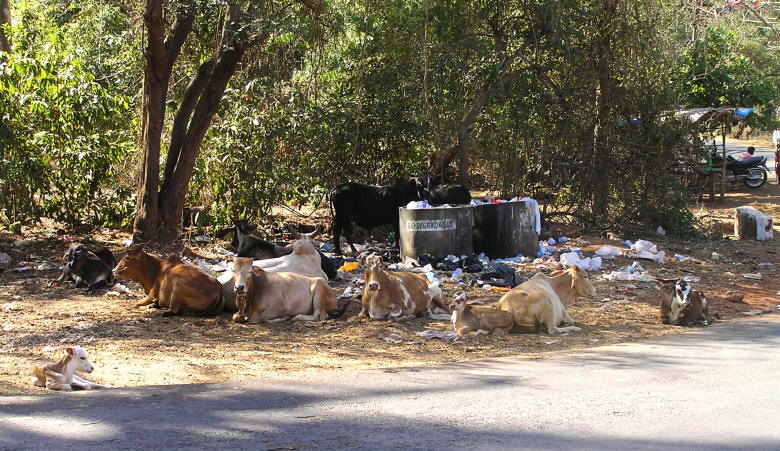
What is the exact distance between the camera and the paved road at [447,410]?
525 cm

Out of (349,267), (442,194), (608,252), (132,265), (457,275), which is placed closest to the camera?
(132,265)

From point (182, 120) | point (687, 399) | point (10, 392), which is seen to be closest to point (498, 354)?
point (687, 399)

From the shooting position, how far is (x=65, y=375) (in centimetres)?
664

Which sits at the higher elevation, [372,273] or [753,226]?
[753,226]

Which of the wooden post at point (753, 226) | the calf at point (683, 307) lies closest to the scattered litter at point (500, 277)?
the calf at point (683, 307)

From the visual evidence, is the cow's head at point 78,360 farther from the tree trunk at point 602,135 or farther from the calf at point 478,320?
the tree trunk at point 602,135

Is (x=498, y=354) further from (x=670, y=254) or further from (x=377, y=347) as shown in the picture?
(x=670, y=254)

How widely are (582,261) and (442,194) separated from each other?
274 centimetres

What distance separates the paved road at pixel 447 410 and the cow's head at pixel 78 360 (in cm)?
44

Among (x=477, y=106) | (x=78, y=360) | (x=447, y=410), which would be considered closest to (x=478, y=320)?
(x=447, y=410)

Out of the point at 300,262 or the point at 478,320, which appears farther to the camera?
the point at 300,262

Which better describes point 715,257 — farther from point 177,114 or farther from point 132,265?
point 132,265

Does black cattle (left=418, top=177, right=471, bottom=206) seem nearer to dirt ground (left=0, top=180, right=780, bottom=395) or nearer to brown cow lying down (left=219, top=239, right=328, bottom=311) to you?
dirt ground (left=0, top=180, right=780, bottom=395)

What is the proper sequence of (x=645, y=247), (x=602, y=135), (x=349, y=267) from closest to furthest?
1. (x=349, y=267)
2. (x=645, y=247)
3. (x=602, y=135)
